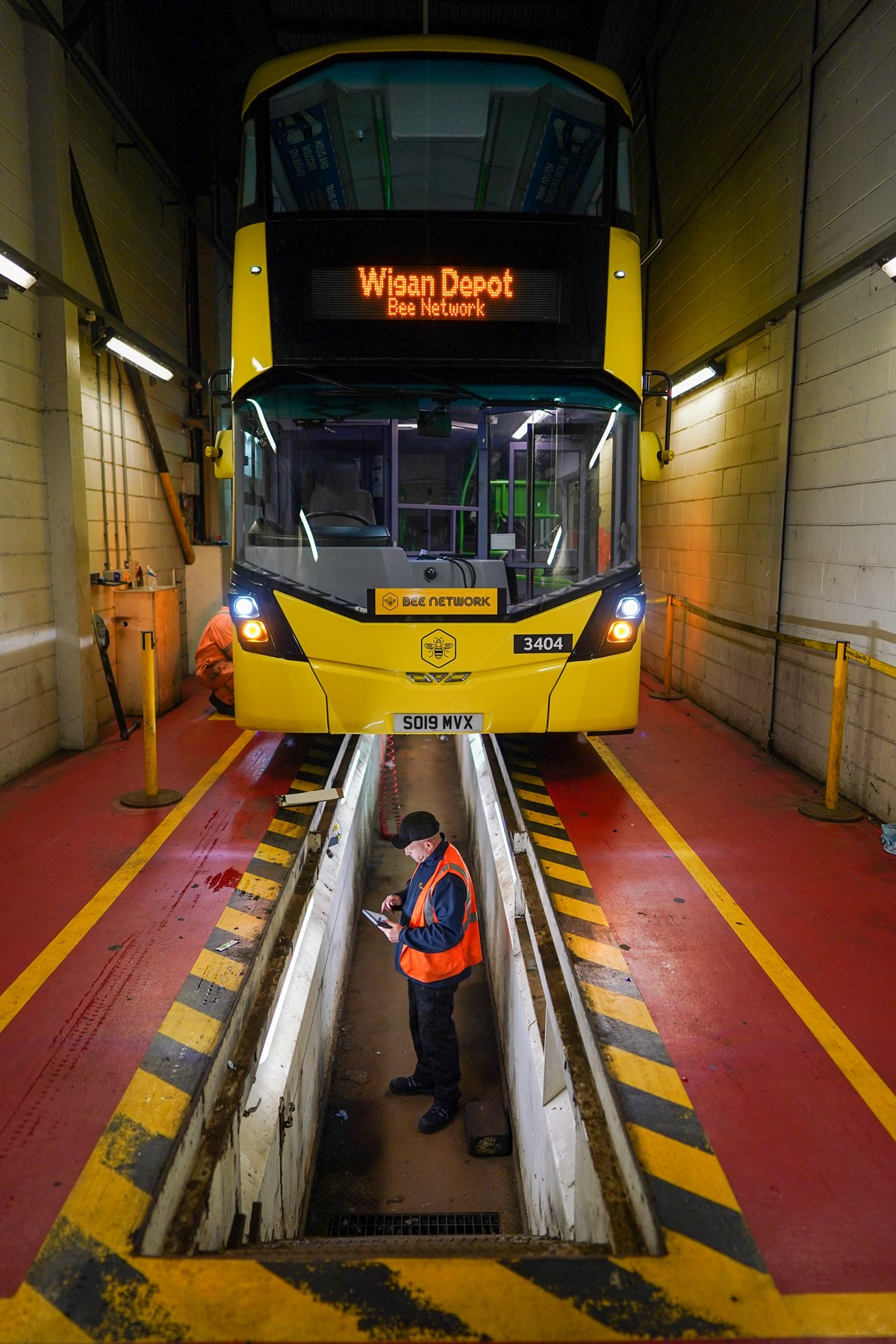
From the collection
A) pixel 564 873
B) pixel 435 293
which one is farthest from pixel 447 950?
pixel 435 293

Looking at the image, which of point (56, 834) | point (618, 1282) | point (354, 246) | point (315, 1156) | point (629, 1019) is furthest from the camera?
point (56, 834)

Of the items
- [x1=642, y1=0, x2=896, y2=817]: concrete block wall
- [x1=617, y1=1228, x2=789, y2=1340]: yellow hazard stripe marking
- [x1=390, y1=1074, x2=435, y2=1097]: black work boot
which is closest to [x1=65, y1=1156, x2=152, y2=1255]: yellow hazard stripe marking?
[x1=617, y1=1228, x2=789, y2=1340]: yellow hazard stripe marking

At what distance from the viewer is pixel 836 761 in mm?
5793

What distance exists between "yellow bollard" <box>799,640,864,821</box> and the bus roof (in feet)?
12.9

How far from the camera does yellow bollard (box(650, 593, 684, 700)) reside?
9.80 m

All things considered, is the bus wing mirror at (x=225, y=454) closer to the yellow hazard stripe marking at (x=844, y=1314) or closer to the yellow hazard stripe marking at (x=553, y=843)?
the yellow hazard stripe marking at (x=553, y=843)

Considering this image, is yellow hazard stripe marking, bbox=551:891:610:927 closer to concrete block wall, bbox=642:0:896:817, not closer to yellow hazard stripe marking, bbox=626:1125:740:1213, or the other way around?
yellow hazard stripe marking, bbox=626:1125:740:1213

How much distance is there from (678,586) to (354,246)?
642cm

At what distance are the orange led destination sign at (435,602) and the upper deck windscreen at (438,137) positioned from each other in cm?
242

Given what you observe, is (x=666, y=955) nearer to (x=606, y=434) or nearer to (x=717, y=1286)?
(x=717, y=1286)

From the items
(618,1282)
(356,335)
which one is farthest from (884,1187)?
(356,335)

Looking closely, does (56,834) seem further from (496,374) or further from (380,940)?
(496,374)

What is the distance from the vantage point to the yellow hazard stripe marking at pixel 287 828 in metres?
5.51

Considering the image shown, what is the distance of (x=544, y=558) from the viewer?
5.89m
